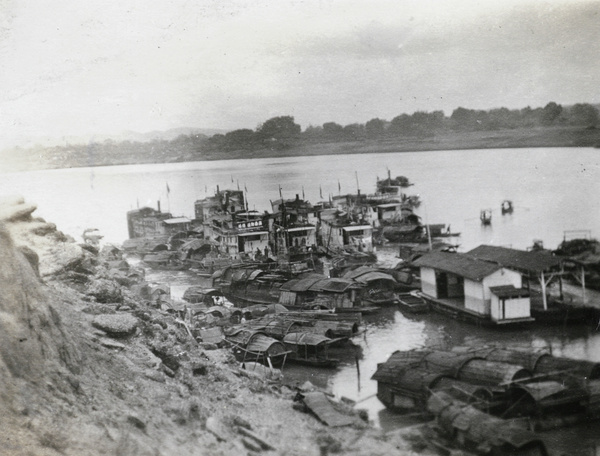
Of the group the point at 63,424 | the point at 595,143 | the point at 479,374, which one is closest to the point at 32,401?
the point at 63,424

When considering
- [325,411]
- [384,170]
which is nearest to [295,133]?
[325,411]

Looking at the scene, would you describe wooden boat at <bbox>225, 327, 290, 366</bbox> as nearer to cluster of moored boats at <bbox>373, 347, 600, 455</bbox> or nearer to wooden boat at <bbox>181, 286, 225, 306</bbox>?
cluster of moored boats at <bbox>373, 347, 600, 455</bbox>

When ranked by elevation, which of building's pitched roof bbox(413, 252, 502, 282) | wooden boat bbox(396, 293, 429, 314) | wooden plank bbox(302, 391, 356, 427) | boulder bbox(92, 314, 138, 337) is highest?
boulder bbox(92, 314, 138, 337)

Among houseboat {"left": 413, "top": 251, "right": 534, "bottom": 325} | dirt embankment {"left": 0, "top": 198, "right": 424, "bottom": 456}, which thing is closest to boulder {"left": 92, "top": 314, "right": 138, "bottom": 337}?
dirt embankment {"left": 0, "top": 198, "right": 424, "bottom": 456}

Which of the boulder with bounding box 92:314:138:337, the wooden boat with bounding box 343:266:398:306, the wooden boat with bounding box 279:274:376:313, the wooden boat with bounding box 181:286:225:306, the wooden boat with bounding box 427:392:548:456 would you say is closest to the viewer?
the wooden boat with bounding box 427:392:548:456

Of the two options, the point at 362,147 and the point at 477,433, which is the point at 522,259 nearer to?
the point at 362,147

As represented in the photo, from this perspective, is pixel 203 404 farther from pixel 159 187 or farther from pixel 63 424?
pixel 159 187

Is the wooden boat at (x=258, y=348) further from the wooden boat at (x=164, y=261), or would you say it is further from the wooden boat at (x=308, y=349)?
the wooden boat at (x=164, y=261)

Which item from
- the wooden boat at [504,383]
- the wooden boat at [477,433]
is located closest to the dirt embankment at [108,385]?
the wooden boat at [477,433]
